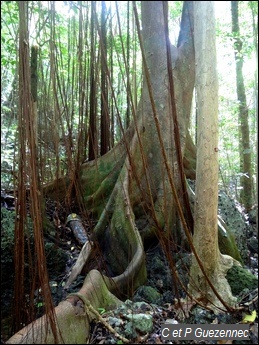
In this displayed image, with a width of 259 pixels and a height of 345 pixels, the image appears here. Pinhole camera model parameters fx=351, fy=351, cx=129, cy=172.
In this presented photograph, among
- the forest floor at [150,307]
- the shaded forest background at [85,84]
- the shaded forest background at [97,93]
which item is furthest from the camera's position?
the shaded forest background at [97,93]

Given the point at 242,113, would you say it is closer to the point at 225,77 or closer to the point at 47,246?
the point at 225,77

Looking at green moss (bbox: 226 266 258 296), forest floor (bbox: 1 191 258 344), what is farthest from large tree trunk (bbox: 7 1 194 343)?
green moss (bbox: 226 266 258 296)

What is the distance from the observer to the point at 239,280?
2641 mm

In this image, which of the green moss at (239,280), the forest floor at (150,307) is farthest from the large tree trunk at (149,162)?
the green moss at (239,280)

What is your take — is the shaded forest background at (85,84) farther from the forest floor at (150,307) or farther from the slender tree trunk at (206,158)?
the forest floor at (150,307)

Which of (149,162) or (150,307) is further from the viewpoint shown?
(149,162)

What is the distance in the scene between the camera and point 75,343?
1.56 m

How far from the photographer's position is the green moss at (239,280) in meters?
2.61

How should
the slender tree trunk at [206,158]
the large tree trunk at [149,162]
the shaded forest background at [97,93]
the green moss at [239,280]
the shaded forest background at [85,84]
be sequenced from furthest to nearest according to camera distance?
the shaded forest background at [97,93], the large tree trunk at [149,162], the shaded forest background at [85,84], the green moss at [239,280], the slender tree trunk at [206,158]

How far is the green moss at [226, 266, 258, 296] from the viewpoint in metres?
2.61

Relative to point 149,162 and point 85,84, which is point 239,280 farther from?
point 85,84

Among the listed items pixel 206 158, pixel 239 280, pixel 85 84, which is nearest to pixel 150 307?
pixel 239 280

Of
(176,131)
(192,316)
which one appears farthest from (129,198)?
(176,131)

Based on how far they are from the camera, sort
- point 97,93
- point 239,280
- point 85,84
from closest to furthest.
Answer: point 239,280 → point 85,84 → point 97,93
